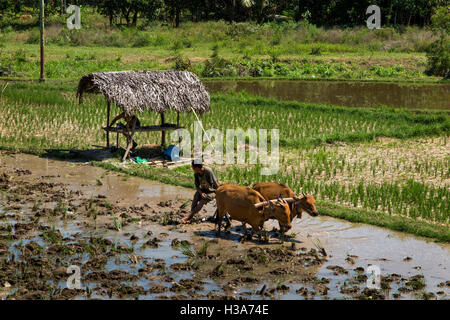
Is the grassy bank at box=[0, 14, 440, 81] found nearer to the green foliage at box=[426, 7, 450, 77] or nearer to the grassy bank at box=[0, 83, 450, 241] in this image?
the green foliage at box=[426, 7, 450, 77]

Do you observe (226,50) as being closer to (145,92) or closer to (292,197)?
(145,92)

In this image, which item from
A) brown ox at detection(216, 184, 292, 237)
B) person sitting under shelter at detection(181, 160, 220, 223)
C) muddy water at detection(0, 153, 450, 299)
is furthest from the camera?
person sitting under shelter at detection(181, 160, 220, 223)

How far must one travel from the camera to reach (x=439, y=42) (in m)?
26.3

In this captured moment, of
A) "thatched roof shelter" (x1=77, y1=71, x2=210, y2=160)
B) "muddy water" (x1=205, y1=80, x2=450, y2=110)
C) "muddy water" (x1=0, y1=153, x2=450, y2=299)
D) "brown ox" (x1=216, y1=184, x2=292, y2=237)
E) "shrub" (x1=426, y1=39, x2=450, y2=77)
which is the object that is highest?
"shrub" (x1=426, y1=39, x2=450, y2=77)

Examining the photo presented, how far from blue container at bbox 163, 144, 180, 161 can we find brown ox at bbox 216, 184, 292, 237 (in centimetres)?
446

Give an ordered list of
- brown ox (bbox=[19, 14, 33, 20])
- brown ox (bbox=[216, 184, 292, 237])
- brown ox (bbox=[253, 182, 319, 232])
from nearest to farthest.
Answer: brown ox (bbox=[216, 184, 292, 237])
brown ox (bbox=[253, 182, 319, 232])
brown ox (bbox=[19, 14, 33, 20])

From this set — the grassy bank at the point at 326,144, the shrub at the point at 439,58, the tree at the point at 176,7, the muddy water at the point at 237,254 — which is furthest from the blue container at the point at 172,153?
the tree at the point at 176,7

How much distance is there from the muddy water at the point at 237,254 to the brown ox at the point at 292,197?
1.48 ft

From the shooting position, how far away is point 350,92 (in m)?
22.6

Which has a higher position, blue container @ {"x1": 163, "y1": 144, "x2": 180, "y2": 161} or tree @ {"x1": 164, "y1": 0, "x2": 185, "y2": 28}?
tree @ {"x1": 164, "y1": 0, "x2": 185, "y2": 28}

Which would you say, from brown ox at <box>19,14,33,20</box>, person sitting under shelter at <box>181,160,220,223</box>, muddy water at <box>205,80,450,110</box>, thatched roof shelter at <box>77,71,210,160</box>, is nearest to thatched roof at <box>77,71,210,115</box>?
thatched roof shelter at <box>77,71,210,160</box>

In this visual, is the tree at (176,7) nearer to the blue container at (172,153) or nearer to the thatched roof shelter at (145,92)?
the thatched roof shelter at (145,92)

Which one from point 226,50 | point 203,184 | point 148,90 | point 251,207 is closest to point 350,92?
point 226,50

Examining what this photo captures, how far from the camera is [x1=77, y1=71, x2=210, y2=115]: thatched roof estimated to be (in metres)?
11.9
